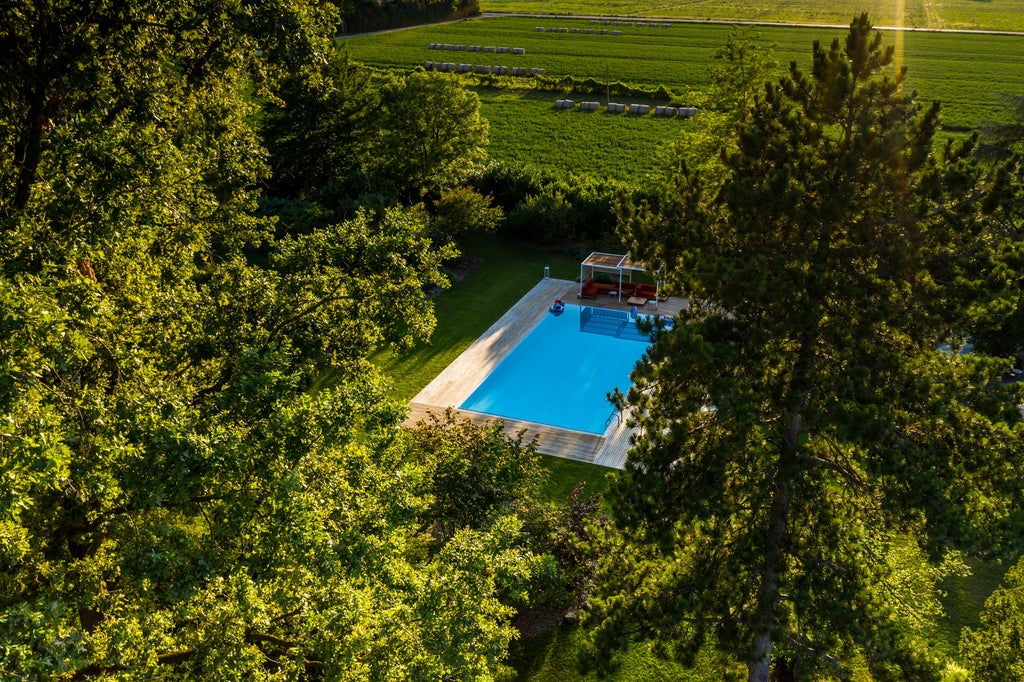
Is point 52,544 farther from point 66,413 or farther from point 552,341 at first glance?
point 552,341

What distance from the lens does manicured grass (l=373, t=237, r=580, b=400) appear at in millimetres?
25731

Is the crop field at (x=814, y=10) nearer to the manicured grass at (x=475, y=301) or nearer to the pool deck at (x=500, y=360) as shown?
the manicured grass at (x=475, y=301)

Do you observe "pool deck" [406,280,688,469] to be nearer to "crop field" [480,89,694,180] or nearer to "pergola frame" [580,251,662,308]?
"pergola frame" [580,251,662,308]

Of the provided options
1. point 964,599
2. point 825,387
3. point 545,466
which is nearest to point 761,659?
point 825,387

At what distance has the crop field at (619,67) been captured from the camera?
49.1 metres

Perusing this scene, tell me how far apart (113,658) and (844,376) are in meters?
8.37

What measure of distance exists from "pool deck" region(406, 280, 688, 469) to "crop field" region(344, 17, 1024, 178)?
879 cm

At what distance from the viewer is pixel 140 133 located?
9742 millimetres

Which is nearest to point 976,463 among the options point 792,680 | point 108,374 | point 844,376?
point 844,376

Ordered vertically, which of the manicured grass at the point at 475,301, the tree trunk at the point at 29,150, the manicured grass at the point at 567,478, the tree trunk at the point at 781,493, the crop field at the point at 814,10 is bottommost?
the manicured grass at the point at 567,478

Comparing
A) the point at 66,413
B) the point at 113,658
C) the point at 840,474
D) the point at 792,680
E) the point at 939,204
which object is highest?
the point at 939,204

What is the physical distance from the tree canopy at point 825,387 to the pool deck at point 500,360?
5921 mm

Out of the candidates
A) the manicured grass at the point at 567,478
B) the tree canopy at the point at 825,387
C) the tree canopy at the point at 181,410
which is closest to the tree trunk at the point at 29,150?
the tree canopy at the point at 181,410

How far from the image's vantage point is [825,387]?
9.48 m
